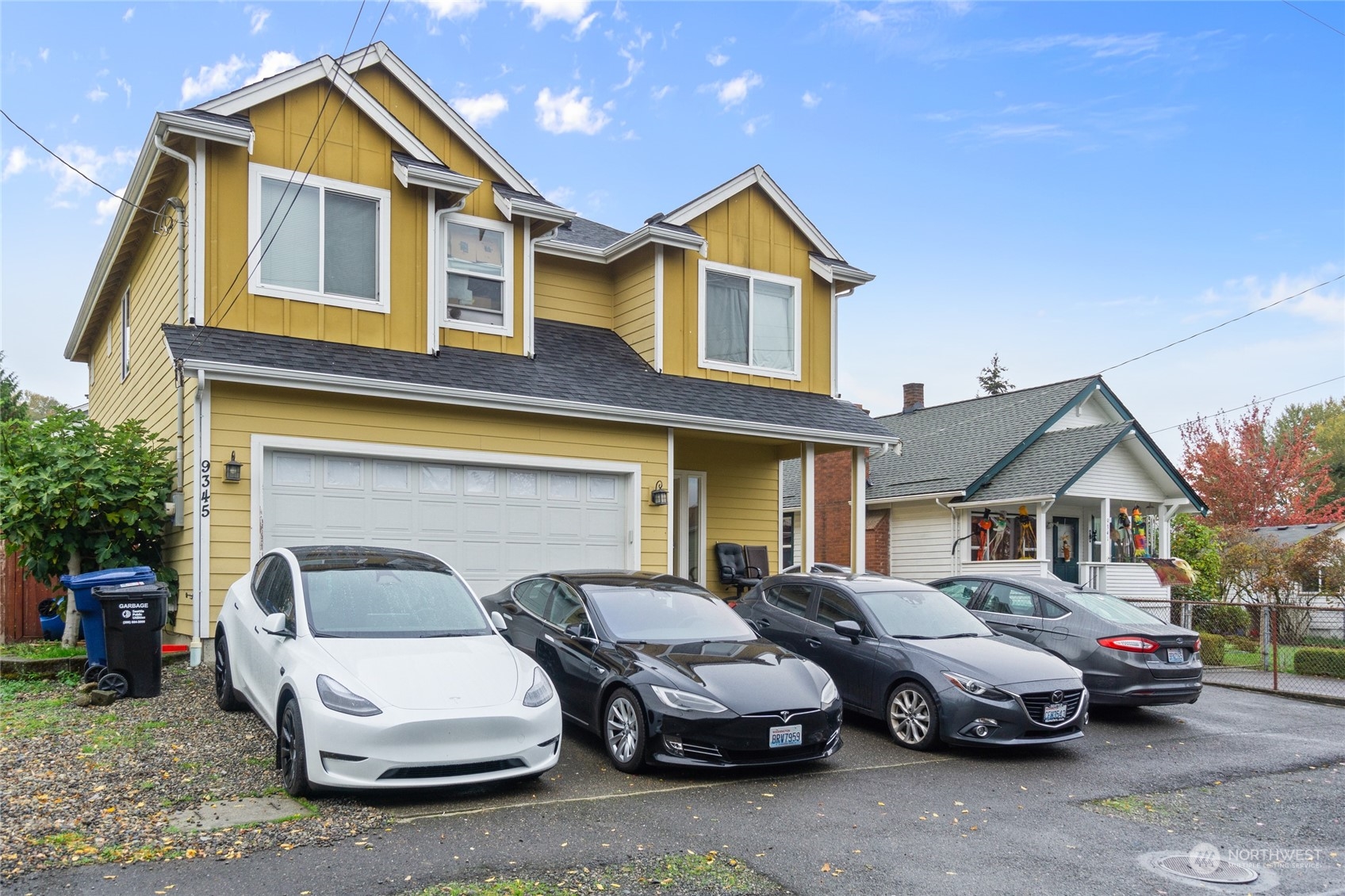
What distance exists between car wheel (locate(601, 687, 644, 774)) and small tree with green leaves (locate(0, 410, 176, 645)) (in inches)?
247

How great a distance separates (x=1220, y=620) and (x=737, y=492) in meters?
8.76

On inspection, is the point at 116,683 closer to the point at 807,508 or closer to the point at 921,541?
the point at 807,508

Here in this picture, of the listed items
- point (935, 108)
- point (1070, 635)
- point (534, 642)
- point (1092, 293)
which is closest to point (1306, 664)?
point (1070, 635)

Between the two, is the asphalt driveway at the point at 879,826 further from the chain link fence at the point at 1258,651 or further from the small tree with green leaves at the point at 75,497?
the small tree with green leaves at the point at 75,497

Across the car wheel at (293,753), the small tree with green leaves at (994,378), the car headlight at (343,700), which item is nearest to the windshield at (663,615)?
the car headlight at (343,700)

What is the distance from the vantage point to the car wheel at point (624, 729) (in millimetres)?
7406

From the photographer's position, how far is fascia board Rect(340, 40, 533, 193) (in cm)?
1324

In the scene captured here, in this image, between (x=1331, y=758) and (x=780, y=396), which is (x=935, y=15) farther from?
(x=1331, y=758)

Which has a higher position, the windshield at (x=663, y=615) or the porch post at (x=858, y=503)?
the porch post at (x=858, y=503)

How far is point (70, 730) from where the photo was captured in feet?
25.7

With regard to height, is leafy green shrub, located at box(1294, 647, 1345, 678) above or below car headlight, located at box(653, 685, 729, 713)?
below

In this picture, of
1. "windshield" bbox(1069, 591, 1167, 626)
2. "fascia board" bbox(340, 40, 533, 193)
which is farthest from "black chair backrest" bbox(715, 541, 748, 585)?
"fascia board" bbox(340, 40, 533, 193)

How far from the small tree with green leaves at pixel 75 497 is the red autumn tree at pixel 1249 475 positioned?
33.7 m

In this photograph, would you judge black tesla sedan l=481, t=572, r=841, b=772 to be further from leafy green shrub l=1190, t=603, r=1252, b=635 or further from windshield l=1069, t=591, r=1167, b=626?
leafy green shrub l=1190, t=603, r=1252, b=635
